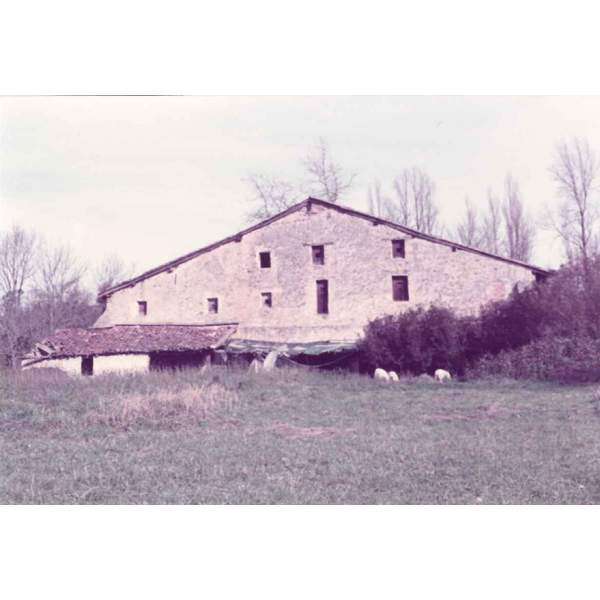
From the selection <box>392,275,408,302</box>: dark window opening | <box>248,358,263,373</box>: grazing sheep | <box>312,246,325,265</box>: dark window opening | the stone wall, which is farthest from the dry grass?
<box>312,246,325,265</box>: dark window opening

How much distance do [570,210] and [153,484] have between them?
514 inches

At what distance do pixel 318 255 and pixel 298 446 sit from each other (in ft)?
65.2

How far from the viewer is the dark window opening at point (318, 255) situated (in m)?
29.7

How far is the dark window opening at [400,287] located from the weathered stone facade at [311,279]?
0.64 ft

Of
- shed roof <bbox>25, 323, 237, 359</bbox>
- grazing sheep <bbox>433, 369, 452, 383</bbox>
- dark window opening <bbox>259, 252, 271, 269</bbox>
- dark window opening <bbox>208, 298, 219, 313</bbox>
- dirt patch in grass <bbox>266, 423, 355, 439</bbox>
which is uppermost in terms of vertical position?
dark window opening <bbox>259, 252, 271, 269</bbox>

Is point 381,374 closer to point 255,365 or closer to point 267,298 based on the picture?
point 255,365

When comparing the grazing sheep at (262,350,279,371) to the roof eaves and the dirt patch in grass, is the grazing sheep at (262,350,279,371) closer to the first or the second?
the roof eaves

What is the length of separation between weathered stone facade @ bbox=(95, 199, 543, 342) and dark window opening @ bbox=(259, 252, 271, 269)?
153 millimetres

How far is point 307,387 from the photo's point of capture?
2059 cm

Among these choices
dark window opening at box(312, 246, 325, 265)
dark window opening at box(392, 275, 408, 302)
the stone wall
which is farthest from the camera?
dark window opening at box(312, 246, 325, 265)

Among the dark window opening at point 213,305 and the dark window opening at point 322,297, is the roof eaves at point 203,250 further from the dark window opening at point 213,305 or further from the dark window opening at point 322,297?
the dark window opening at point 322,297

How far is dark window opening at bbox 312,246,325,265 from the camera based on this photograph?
29.7 meters

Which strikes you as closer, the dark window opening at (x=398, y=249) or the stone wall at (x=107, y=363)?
the stone wall at (x=107, y=363)

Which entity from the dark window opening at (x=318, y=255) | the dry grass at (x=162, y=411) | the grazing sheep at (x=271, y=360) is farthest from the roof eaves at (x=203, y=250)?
the dry grass at (x=162, y=411)
